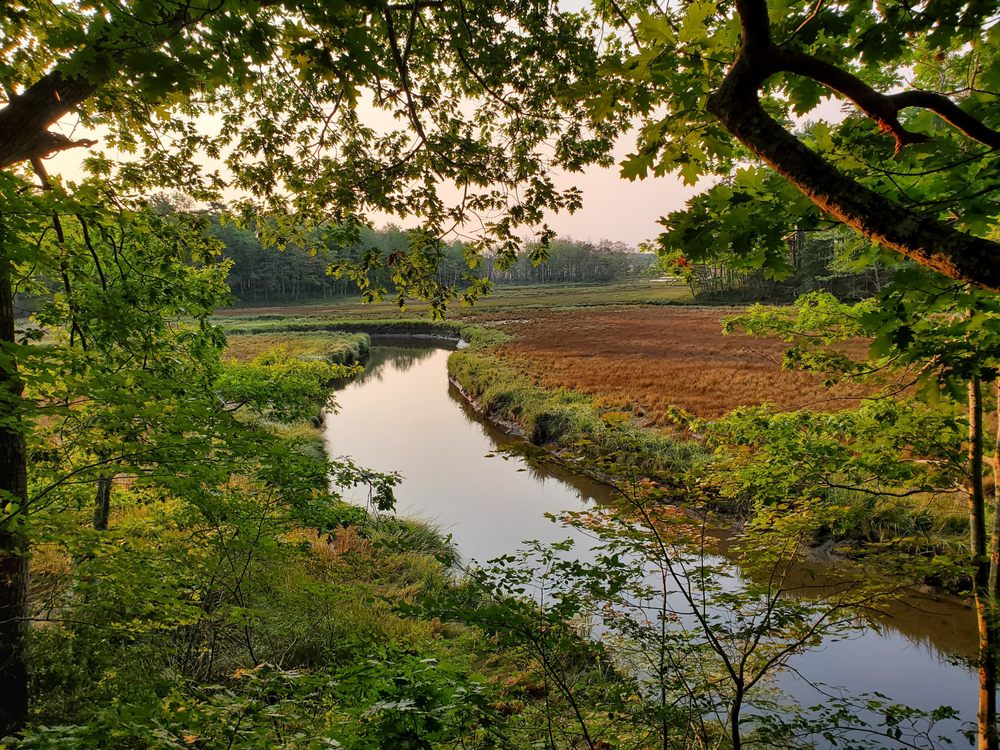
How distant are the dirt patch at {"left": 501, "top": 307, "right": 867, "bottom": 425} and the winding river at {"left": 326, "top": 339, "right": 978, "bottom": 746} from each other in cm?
374

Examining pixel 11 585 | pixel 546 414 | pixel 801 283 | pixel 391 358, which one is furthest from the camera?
pixel 801 283

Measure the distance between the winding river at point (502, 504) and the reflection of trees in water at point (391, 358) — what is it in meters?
0.52

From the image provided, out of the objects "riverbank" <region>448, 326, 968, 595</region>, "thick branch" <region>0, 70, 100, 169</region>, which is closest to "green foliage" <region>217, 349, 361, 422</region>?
"thick branch" <region>0, 70, 100, 169</region>

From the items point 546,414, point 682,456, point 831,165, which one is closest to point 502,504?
point 546,414

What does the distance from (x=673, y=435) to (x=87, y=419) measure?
12806 millimetres

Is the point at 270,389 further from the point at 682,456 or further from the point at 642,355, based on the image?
the point at 642,355

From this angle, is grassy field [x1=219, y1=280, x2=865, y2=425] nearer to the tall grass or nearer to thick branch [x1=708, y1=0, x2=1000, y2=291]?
the tall grass

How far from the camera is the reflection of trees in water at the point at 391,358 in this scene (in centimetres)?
2831

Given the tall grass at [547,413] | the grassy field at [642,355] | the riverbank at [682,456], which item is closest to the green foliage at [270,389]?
the riverbank at [682,456]

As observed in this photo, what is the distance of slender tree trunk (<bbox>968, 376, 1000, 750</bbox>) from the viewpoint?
3016 millimetres

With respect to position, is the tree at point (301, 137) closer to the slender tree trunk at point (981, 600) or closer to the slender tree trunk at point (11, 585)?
the slender tree trunk at point (11, 585)

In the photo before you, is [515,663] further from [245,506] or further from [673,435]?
[673,435]

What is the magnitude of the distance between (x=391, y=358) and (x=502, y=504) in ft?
81.5

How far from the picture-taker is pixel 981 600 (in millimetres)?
3336
